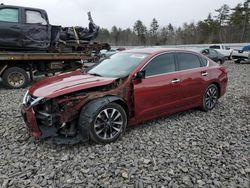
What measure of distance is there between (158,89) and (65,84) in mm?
1695

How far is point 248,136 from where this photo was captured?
4863 mm

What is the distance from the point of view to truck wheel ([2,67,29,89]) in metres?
9.40

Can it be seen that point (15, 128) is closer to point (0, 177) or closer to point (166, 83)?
point (0, 177)

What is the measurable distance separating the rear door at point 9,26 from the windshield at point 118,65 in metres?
5.03

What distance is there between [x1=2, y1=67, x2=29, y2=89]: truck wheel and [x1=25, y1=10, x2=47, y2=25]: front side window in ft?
5.69

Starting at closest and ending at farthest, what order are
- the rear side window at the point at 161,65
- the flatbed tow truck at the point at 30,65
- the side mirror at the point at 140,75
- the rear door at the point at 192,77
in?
the side mirror at the point at 140,75, the rear side window at the point at 161,65, the rear door at the point at 192,77, the flatbed tow truck at the point at 30,65

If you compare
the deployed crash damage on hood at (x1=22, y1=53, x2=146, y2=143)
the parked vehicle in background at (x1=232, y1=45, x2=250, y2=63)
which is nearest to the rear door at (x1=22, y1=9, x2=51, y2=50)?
the deployed crash damage on hood at (x1=22, y1=53, x2=146, y2=143)

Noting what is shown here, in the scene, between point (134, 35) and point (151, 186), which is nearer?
point (151, 186)

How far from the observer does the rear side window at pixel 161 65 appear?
5.03 metres

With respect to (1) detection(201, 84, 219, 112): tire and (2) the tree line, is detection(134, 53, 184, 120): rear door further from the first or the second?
(2) the tree line

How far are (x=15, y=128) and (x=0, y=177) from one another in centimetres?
175

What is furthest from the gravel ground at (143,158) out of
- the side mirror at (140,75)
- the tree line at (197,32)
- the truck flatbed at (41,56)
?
the tree line at (197,32)

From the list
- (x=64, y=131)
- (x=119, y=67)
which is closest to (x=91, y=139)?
(x=64, y=131)

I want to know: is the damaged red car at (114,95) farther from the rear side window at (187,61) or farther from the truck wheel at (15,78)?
the truck wheel at (15,78)
